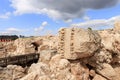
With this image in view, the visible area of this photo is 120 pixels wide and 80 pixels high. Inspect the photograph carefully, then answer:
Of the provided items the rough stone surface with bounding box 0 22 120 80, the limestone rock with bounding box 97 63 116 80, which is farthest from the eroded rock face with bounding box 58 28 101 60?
the limestone rock with bounding box 97 63 116 80

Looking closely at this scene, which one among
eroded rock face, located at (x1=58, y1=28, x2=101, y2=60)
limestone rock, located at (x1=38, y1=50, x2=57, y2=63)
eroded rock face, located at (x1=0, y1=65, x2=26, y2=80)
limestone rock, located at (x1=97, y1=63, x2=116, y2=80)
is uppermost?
eroded rock face, located at (x1=58, y1=28, x2=101, y2=60)

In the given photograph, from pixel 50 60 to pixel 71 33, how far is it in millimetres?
2405

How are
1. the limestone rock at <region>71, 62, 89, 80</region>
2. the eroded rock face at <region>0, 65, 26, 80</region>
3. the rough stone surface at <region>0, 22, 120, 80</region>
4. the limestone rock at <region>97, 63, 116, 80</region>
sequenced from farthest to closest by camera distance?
the limestone rock at <region>97, 63, 116, 80</region>
the limestone rock at <region>71, 62, 89, 80</region>
the rough stone surface at <region>0, 22, 120, 80</region>
the eroded rock face at <region>0, 65, 26, 80</region>

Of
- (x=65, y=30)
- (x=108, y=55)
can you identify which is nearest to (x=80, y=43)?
(x=65, y=30)

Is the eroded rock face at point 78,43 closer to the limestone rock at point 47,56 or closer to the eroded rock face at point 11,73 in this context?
the limestone rock at point 47,56

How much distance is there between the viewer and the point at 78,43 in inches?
591

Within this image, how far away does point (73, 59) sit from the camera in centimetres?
1560

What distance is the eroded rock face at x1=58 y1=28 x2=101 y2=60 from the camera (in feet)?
49.2

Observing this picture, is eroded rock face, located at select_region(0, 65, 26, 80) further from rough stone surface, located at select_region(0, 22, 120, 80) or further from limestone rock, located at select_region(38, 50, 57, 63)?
limestone rock, located at select_region(38, 50, 57, 63)

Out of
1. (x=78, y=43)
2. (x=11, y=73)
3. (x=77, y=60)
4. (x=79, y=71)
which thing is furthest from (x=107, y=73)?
(x=11, y=73)

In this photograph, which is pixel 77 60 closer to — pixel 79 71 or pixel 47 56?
pixel 79 71

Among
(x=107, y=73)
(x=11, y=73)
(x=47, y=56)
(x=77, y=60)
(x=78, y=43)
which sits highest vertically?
(x=78, y=43)

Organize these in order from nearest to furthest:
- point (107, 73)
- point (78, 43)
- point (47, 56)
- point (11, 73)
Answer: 1. point (11, 73)
2. point (78, 43)
3. point (107, 73)
4. point (47, 56)

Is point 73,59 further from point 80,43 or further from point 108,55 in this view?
point 108,55
